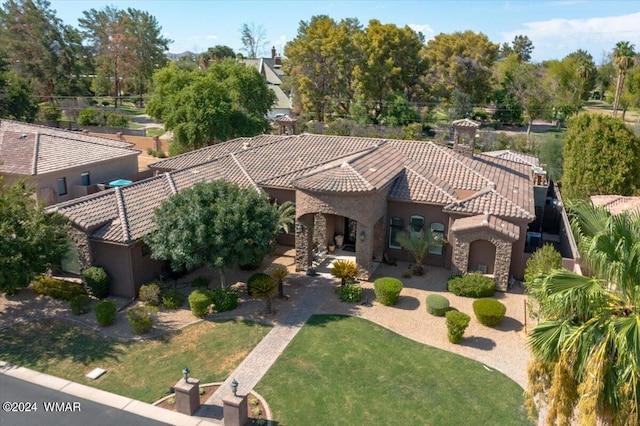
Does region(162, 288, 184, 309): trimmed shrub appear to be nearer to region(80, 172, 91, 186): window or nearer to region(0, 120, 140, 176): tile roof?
region(0, 120, 140, 176): tile roof

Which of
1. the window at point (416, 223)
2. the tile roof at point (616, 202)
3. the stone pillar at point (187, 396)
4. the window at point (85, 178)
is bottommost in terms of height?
the stone pillar at point (187, 396)

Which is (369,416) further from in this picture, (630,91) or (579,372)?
(630,91)

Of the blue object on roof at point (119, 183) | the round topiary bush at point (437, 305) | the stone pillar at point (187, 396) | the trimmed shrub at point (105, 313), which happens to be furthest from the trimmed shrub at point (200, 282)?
the blue object on roof at point (119, 183)

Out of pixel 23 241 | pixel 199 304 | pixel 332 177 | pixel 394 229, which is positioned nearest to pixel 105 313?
pixel 199 304

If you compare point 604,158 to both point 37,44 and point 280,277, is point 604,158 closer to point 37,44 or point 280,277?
point 280,277

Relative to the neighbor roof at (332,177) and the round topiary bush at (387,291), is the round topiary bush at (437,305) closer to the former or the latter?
the round topiary bush at (387,291)

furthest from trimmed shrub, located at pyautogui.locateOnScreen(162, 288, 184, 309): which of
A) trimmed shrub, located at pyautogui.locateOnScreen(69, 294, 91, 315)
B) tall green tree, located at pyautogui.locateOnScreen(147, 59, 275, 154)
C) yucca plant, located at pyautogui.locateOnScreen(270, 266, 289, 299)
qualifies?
tall green tree, located at pyautogui.locateOnScreen(147, 59, 275, 154)
